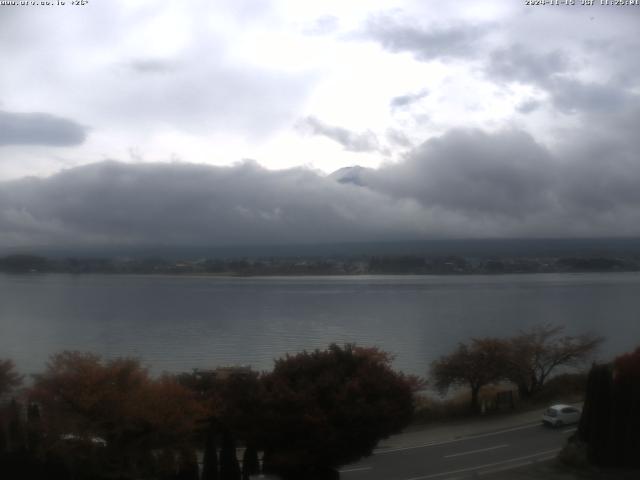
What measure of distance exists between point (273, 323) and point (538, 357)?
23265mm

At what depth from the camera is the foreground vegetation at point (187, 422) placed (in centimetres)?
938

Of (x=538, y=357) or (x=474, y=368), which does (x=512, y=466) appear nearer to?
(x=474, y=368)

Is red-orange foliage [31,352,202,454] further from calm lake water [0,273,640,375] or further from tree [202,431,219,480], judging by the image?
calm lake water [0,273,640,375]

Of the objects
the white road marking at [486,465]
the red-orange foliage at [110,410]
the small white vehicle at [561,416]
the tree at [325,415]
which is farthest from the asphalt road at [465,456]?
the red-orange foliage at [110,410]

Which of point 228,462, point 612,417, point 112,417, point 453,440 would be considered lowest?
point 453,440

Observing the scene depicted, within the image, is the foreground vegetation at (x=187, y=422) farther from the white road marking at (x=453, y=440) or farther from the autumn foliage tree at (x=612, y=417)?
the autumn foliage tree at (x=612, y=417)

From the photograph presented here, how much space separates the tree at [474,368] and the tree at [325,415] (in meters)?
7.17

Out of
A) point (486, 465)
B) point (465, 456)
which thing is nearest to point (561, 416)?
point (465, 456)

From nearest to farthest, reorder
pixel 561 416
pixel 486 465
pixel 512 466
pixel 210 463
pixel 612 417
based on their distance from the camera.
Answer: pixel 210 463 < pixel 612 417 < pixel 512 466 < pixel 486 465 < pixel 561 416

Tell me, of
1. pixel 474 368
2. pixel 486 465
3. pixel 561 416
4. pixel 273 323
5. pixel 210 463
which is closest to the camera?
pixel 210 463

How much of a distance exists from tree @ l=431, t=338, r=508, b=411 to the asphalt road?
12.3 ft

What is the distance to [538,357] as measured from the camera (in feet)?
63.5

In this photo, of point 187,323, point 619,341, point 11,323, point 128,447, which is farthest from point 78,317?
point 128,447

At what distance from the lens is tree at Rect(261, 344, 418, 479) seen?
9.87 metres
